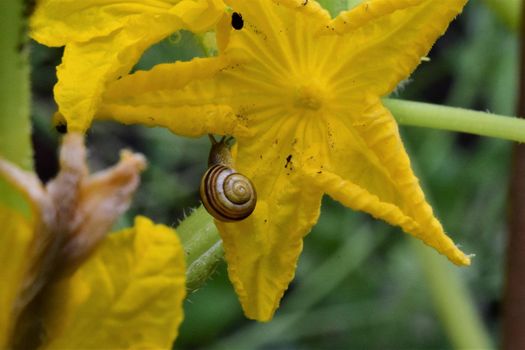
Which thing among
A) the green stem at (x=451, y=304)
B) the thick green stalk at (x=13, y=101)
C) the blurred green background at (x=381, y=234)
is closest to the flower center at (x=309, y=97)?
the thick green stalk at (x=13, y=101)

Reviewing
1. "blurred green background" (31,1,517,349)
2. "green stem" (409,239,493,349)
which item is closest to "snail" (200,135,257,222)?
"green stem" (409,239,493,349)

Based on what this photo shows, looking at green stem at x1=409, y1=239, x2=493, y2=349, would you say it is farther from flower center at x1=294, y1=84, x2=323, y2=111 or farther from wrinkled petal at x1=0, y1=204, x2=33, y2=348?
wrinkled petal at x1=0, y1=204, x2=33, y2=348

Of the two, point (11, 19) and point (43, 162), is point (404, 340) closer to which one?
point (43, 162)

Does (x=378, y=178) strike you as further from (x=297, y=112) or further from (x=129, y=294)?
(x=129, y=294)

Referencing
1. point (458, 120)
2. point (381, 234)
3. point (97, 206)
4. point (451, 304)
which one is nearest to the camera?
point (97, 206)

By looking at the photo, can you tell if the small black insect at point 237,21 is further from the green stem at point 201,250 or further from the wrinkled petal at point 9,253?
the wrinkled petal at point 9,253

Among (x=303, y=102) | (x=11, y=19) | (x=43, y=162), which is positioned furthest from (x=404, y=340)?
(x=11, y=19)

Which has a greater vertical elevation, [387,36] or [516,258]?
[387,36]

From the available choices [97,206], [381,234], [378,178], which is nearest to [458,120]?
[378,178]
